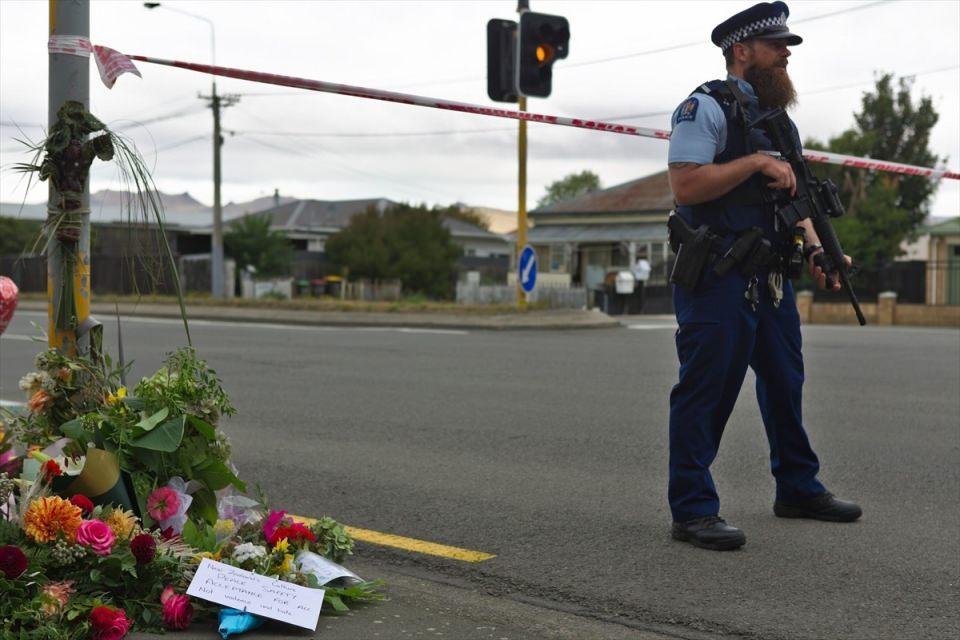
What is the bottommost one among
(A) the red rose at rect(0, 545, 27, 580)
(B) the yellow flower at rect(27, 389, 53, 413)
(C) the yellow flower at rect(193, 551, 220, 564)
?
(C) the yellow flower at rect(193, 551, 220, 564)

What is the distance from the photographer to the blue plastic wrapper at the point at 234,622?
305 cm

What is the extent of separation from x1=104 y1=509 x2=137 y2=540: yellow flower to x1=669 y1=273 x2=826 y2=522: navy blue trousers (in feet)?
6.68

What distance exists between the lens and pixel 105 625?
9.46 feet

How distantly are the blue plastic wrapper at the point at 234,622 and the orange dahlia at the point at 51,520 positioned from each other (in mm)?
458

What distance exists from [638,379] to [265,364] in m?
4.12

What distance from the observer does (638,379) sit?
10461mm

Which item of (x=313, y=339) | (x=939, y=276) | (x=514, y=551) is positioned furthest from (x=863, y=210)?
(x=514, y=551)

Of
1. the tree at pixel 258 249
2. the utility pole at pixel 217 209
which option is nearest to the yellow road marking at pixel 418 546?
the utility pole at pixel 217 209

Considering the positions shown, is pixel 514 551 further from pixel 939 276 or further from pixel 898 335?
pixel 939 276

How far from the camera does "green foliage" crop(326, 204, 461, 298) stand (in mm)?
41188

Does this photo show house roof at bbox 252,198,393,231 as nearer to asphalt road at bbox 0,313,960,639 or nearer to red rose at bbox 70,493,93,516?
asphalt road at bbox 0,313,960,639

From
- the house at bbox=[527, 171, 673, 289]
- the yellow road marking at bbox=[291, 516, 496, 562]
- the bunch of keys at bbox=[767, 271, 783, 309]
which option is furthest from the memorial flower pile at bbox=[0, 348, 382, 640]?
the house at bbox=[527, 171, 673, 289]

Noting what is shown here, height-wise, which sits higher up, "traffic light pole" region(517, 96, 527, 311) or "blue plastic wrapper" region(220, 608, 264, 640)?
"traffic light pole" region(517, 96, 527, 311)

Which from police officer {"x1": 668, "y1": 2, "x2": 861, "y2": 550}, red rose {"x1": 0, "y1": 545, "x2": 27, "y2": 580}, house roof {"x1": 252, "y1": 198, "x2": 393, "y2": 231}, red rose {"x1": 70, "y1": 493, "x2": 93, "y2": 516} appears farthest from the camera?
house roof {"x1": 252, "y1": 198, "x2": 393, "y2": 231}
